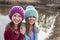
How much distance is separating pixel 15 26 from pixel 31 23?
0.10 m

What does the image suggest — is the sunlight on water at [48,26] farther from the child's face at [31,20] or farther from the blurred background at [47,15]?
the child's face at [31,20]

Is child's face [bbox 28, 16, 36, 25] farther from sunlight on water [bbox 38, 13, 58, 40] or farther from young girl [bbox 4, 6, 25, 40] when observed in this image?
sunlight on water [bbox 38, 13, 58, 40]

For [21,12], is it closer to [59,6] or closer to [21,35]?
[21,35]

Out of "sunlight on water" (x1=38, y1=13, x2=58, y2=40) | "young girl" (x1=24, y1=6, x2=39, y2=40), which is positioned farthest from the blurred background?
"young girl" (x1=24, y1=6, x2=39, y2=40)

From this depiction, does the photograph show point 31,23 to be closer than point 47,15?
Yes

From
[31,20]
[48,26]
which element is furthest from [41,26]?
[31,20]

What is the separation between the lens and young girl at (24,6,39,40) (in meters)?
1.09

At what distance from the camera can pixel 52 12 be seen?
129 cm

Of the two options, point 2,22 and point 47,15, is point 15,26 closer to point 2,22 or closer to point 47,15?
point 2,22

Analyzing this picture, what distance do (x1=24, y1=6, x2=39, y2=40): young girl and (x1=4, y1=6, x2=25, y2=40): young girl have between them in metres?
0.03

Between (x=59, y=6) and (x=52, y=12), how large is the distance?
0.06 meters

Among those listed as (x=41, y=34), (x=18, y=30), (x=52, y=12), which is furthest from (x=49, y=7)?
(x=18, y=30)

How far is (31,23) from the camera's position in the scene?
1121mm

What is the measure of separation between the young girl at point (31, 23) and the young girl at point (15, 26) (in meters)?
0.03
